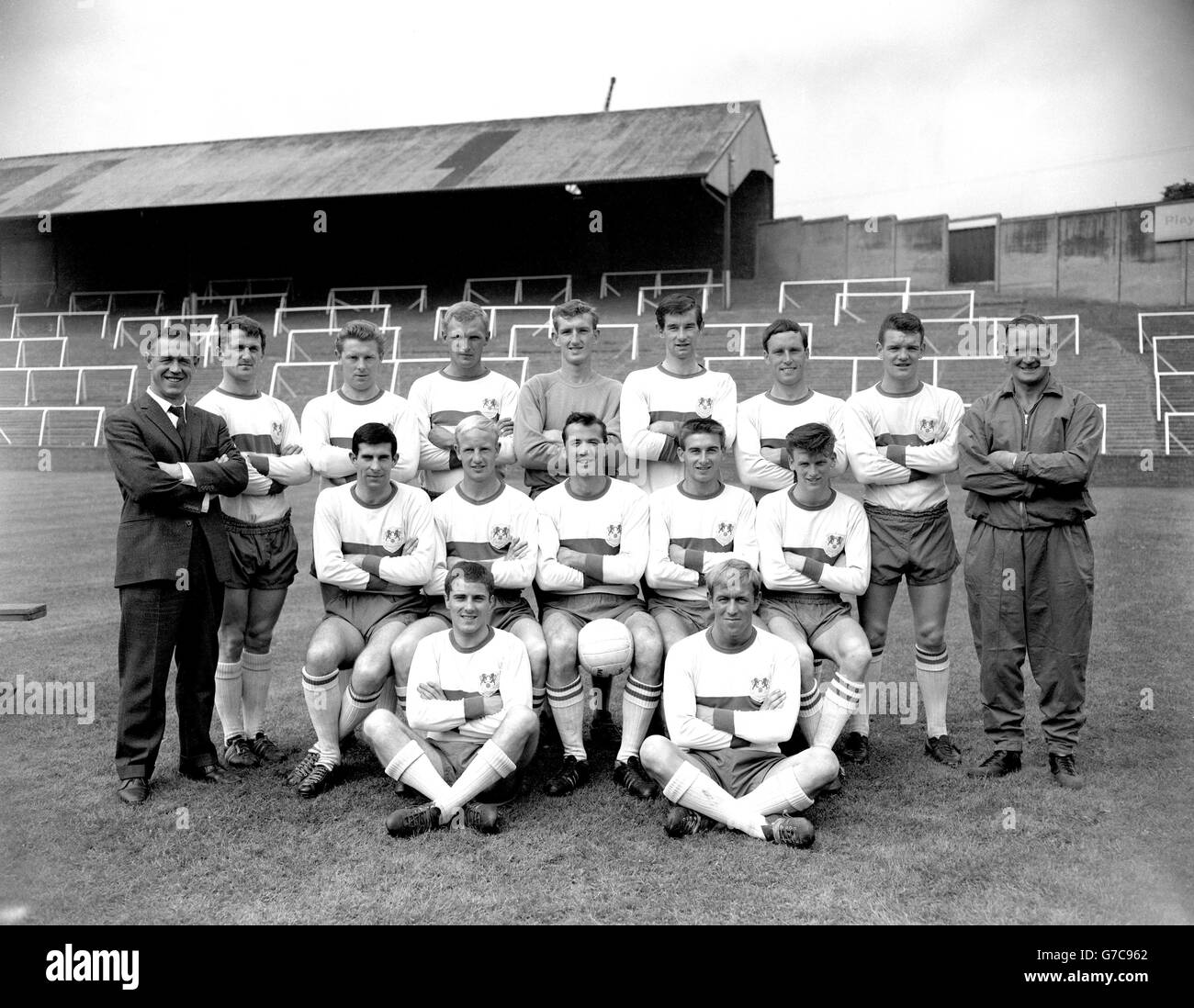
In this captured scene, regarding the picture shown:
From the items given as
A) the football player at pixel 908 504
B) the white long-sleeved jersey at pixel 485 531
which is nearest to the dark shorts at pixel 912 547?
the football player at pixel 908 504

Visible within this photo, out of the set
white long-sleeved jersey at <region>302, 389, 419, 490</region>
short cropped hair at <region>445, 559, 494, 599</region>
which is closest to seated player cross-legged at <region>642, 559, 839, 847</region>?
short cropped hair at <region>445, 559, 494, 599</region>

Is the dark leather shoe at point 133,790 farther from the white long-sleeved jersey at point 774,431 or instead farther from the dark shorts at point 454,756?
the white long-sleeved jersey at point 774,431

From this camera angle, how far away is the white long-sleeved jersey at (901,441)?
195 inches

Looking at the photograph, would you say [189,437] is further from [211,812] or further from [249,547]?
[211,812]

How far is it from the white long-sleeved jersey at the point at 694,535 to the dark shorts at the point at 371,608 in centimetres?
113

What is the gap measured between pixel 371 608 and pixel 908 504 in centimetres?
261

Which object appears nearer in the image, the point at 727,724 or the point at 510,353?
the point at 727,724

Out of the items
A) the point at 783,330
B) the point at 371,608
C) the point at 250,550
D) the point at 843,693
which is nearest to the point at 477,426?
the point at 371,608

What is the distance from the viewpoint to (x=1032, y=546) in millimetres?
4695

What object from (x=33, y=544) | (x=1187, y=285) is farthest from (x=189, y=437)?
(x=1187, y=285)

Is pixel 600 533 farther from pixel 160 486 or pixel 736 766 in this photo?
pixel 160 486

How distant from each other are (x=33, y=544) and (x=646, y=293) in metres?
16.3

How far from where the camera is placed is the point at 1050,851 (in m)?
3.78
